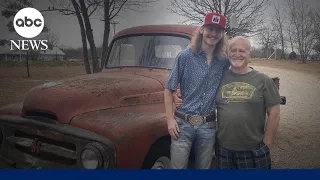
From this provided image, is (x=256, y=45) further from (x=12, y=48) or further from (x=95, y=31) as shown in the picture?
(x=12, y=48)

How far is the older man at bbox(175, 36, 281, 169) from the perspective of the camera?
1.83 m

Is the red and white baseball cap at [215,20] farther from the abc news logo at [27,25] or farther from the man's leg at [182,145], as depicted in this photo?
the abc news logo at [27,25]

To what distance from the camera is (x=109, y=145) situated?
5.97 ft

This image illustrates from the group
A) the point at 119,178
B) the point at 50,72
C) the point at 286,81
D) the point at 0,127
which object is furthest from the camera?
the point at 286,81

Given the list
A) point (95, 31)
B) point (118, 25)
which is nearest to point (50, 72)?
point (95, 31)

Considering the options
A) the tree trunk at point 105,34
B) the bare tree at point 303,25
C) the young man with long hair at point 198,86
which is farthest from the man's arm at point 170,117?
the bare tree at point 303,25

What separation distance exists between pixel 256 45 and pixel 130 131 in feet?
4.39

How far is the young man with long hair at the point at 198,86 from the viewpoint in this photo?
1876mm

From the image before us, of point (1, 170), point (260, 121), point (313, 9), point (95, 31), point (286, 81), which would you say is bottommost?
point (1, 170)

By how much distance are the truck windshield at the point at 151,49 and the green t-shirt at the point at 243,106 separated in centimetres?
82

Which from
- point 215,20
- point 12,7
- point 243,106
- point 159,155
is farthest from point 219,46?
point 12,7

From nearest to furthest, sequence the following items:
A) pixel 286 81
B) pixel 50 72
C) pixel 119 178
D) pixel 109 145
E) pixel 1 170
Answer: pixel 109 145 < pixel 119 178 < pixel 1 170 < pixel 50 72 < pixel 286 81

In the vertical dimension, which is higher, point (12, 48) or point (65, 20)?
point (65, 20)

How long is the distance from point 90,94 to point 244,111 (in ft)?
3.57
